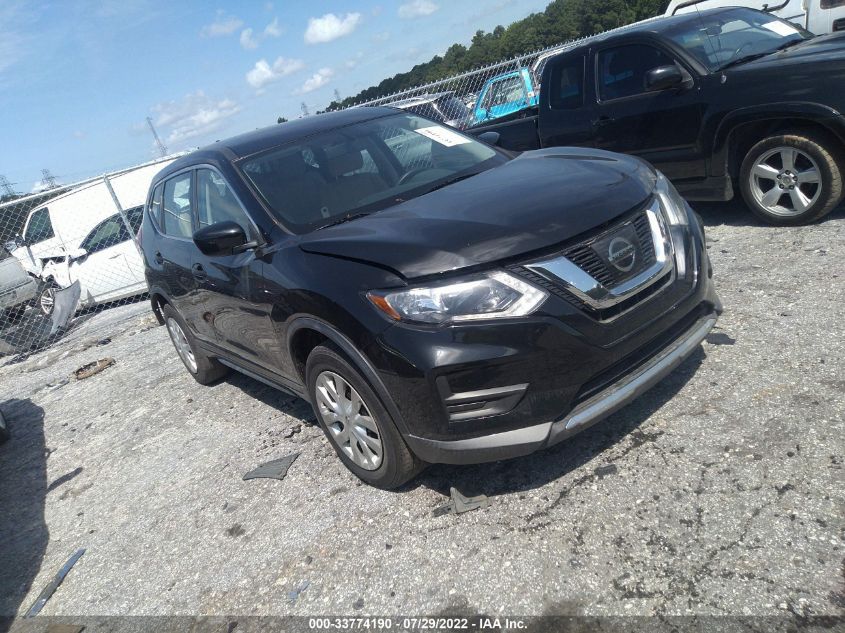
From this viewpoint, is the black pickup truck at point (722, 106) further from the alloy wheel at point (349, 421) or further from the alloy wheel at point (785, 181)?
the alloy wheel at point (349, 421)

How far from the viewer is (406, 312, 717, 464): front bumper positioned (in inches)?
104

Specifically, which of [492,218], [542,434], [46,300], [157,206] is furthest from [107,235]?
[542,434]

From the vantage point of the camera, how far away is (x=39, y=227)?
11.6 meters

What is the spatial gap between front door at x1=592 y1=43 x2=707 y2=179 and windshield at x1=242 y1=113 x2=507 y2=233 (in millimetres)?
2416

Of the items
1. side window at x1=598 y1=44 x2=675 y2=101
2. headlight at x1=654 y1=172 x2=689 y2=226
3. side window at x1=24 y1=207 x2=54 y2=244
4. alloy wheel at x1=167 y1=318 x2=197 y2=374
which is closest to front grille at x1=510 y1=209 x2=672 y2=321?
headlight at x1=654 y1=172 x2=689 y2=226

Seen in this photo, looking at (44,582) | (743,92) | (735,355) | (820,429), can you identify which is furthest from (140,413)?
(743,92)

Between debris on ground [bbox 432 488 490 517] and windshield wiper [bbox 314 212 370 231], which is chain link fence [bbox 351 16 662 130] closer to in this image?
windshield wiper [bbox 314 212 370 231]

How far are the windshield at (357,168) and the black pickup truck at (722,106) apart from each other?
2.01 ft

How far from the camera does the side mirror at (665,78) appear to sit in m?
5.45

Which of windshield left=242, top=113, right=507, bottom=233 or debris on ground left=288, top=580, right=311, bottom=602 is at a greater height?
windshield left=242, top=113, right=507, bottom=233

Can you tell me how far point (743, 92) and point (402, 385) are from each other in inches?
166

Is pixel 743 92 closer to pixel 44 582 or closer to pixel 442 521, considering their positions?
pixel 442 521

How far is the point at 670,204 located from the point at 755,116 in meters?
2.61

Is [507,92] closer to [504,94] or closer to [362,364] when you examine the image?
[504,94]
